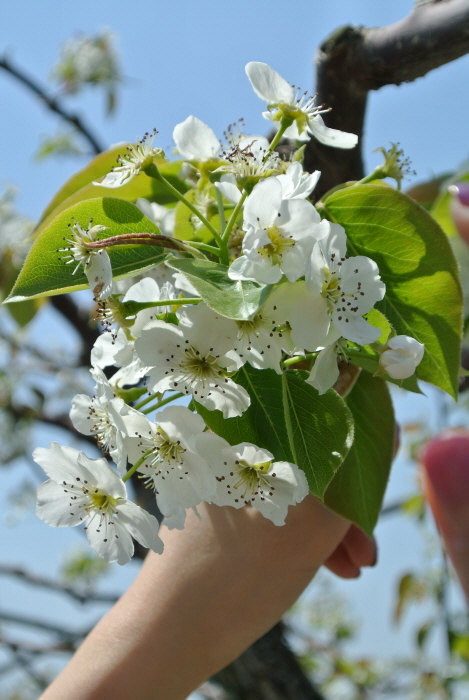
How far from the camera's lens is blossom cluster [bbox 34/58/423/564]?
439 millimetres

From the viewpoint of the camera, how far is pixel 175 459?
1.55ft

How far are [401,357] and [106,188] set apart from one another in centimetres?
44

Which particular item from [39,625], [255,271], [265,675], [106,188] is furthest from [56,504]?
[39,625]

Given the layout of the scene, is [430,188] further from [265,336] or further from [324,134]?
[265,336]

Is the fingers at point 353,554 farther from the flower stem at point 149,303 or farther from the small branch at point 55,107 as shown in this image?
the small branch at point 55,107

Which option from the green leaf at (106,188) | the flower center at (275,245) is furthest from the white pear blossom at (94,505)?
the green leaf at (106,188)

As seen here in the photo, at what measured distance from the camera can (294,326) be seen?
433 mm

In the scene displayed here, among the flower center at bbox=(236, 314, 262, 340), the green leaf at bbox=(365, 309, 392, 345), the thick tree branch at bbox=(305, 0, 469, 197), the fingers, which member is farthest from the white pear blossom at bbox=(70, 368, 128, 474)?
the thick tree branch at bbox=(305, 0, 469, 197)

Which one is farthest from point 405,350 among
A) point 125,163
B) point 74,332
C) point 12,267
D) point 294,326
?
point 74,332

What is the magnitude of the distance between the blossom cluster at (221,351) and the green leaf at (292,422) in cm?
1

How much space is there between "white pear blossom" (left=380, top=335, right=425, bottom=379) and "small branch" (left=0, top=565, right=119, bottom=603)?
1.62m

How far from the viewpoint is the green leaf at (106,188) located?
708mm

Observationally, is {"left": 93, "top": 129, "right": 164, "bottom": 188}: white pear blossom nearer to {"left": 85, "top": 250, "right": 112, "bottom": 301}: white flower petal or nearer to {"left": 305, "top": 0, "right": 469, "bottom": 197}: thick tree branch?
{"left": 85, "top": 250, "right": 112, "bottom": 301}: white flower petal

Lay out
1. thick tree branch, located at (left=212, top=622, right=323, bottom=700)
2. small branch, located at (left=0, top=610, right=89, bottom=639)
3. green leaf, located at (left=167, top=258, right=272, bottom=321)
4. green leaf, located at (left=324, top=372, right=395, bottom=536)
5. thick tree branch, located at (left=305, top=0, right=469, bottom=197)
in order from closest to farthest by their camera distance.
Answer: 1. green leaf, located at (left=167, top=258, right=272, bottom=321)
2. green leaf, located at (left=324, top=372, right=395, bottom=536)
3. thick tree branch, located at (left=305, top=0, right=469, bottom=197)
4. thick tree branch, located at (left=212, top=622, right=323, bottom=700)
5. small branch, located at (left=0, top=610, right=89, bottom=639)
